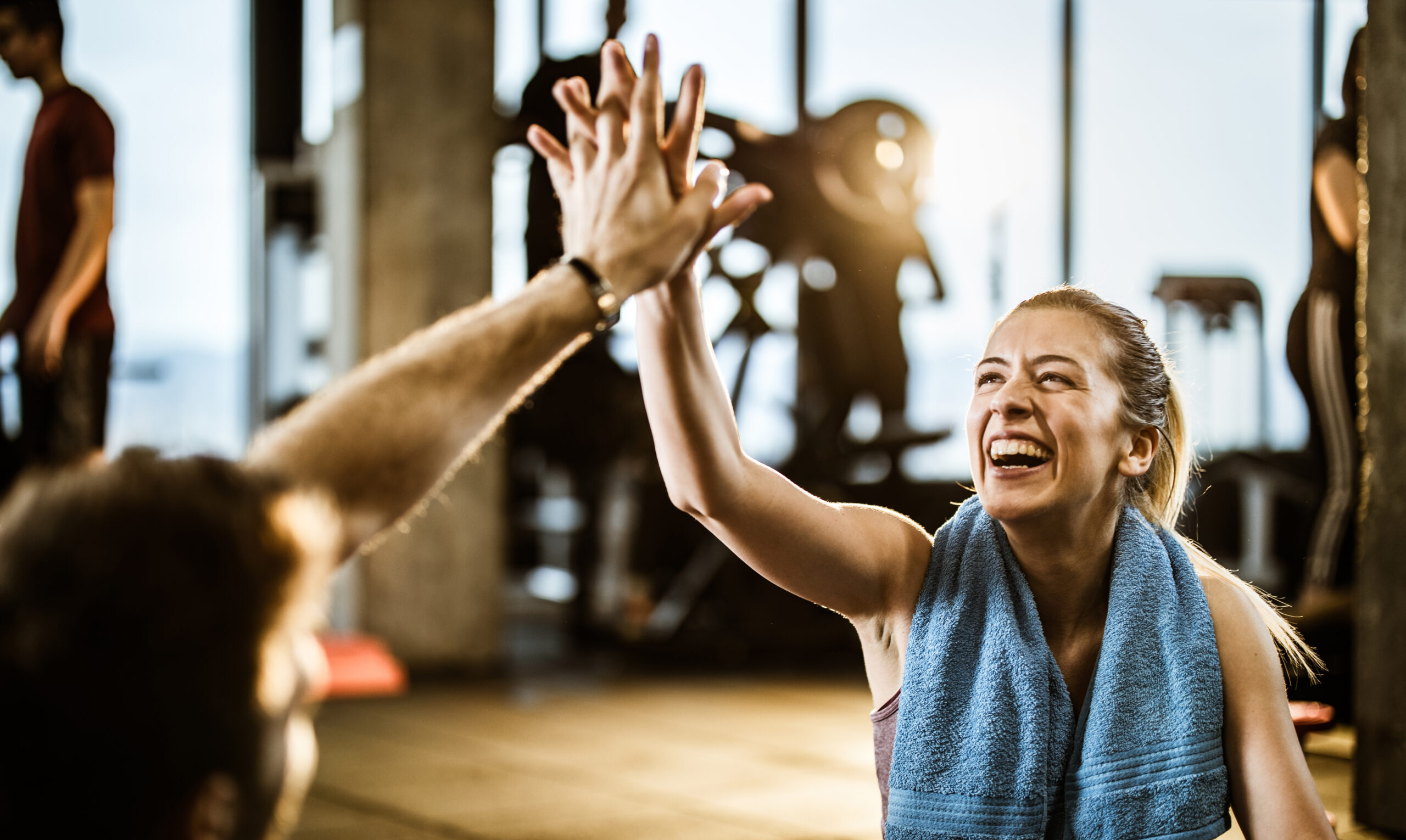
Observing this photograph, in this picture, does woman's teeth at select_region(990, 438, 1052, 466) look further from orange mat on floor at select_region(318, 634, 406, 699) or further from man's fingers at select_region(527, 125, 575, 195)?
orange mat on floor at select_region(318, 634, 406, 699)

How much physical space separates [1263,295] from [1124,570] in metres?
5.14

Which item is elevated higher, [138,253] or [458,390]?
[138,253]

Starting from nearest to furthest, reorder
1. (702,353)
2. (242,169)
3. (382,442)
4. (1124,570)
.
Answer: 1. (382,442)
2. (702,353)
3. (1124,570)
4. (242,169)

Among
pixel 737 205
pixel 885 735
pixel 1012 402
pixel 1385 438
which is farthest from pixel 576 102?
pixel 1385 438

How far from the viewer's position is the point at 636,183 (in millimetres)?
983

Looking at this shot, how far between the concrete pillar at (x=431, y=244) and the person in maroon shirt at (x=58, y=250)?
1.66 m

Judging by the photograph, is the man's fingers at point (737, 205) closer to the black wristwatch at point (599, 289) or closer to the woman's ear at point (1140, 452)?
the black wristwatch at point (599, 289)

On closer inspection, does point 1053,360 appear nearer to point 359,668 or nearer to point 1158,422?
point 1158,422

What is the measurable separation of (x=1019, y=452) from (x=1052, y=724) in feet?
0.94

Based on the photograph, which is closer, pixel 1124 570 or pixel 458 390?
pixel 458 390

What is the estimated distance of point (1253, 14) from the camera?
453cm

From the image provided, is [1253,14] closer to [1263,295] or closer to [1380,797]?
[1263,295]

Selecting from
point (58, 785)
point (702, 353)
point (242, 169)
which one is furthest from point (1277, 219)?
point (58, 785)

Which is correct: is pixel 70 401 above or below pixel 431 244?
below
